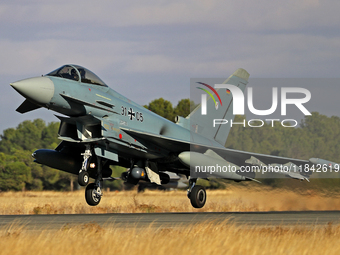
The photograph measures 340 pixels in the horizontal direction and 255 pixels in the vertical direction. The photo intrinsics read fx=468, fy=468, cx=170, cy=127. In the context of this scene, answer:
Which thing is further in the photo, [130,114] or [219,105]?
[219,105]

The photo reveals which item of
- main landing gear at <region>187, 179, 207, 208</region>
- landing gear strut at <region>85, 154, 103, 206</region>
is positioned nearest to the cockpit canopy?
landing gear strut at <region>85, 154, 103, 206</region>

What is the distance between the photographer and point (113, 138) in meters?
15.4

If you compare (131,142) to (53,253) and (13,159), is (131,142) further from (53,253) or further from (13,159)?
(13,159)

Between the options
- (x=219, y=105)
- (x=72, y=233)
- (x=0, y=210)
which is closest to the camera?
(x=72, y=233)

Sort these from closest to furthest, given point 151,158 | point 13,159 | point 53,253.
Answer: point 53,253
point 151,158
point 13,159

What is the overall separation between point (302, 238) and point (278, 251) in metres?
1.30

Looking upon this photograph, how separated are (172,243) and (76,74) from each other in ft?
27.4

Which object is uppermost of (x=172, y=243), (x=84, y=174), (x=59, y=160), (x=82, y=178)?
(x=59, y=160)

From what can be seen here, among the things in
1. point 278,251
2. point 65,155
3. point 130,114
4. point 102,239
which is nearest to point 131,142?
point 130,114

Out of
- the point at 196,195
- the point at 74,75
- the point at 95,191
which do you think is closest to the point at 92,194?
the point at 95,191

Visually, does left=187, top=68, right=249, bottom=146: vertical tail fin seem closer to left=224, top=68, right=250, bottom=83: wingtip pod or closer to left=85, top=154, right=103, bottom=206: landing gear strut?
left=224, top=68, right=250, bottom=83: wingtip pod

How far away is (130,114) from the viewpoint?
16.3 m

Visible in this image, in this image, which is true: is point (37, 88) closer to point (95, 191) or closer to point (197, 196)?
point (95, 191)

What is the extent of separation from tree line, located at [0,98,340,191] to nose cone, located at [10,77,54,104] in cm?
922
